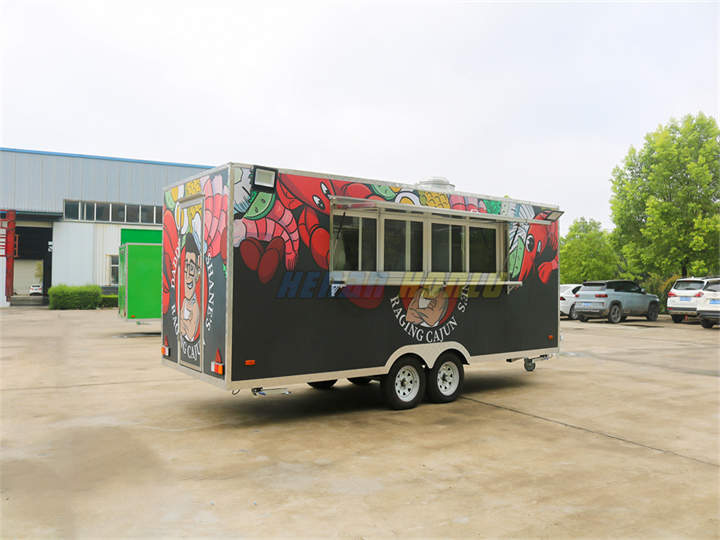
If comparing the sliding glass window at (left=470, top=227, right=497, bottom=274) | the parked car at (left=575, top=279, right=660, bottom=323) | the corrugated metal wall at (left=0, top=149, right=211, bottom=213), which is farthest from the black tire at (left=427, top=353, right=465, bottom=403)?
the corrugated metal wall at (left=0, top=149, right=211, bottom=213)

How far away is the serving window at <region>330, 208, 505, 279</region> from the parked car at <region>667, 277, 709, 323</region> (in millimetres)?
16226

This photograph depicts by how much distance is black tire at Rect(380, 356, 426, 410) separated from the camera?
25.2 ft

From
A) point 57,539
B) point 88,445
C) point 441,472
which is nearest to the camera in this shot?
point 57,539

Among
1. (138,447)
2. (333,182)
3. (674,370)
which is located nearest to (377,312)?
(333,182)

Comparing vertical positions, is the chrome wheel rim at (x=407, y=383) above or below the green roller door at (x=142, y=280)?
below

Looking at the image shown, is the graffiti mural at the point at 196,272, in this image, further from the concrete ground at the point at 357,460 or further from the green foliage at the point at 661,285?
the green foliage at the point at 661,285

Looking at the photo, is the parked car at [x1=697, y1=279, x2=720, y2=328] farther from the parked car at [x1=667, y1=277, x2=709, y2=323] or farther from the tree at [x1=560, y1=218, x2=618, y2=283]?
the tree at [x1=560, y1=218, x2=618, y2=283]

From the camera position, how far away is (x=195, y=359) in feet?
23.8

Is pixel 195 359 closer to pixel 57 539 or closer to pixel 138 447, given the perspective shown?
pixel 138 447

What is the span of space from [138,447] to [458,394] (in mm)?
4500

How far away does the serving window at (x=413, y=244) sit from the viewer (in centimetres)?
731

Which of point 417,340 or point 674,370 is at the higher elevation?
point 417,340

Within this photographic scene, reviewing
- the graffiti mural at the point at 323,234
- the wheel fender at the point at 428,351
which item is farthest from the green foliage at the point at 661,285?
the wheel fender at the point at 428,351

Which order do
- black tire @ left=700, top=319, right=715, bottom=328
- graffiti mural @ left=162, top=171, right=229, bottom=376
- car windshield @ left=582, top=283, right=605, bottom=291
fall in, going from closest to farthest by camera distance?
graffiti mural @ left=162, top=171, right=229, bottom=376, black tire @ left=700, top=319, right=715, bottom=328, car windshield @ left=582, top=283, right=605, bottom=291
